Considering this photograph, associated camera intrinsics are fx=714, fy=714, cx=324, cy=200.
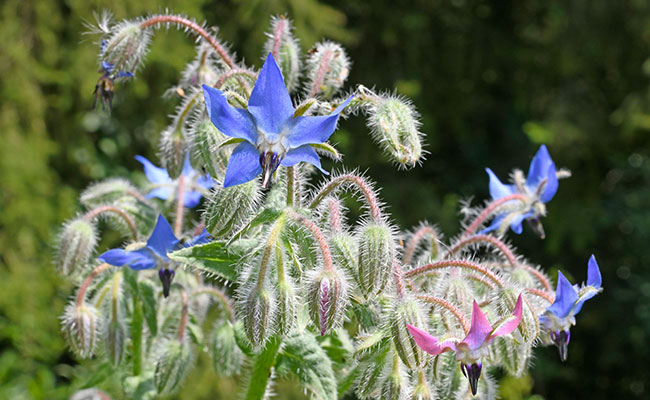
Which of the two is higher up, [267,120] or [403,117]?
[403,117]

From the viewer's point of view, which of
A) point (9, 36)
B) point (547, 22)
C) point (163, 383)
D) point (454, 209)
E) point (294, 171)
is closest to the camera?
point (294, 171)

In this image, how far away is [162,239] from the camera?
111cm

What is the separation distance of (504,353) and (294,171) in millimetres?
403

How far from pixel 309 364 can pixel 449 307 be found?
0.84 ft

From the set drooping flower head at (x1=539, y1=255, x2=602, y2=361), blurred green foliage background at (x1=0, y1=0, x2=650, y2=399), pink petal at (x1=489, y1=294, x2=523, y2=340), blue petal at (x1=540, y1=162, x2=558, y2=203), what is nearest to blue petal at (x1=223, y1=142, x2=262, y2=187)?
pink petal at (x1=489, y1=294, x2=523, y2=340)

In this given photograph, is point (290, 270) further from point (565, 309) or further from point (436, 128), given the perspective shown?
point (436, 128)

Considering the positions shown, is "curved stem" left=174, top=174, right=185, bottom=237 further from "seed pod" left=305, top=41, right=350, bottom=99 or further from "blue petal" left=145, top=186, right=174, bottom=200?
"seed pod" left=305, top=41, right=350, bottom=99

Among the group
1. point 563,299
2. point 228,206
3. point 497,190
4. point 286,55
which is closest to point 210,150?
point 228,206

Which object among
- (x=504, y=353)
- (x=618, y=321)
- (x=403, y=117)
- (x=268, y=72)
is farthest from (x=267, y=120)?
(x=618, y=321)

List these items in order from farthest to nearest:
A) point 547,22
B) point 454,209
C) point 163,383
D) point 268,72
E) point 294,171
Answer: point 547,22
point 454,209
point 163,383
point 294,171
point 268,72

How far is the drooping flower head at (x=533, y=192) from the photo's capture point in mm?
1341

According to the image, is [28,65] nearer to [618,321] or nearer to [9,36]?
[9,36]

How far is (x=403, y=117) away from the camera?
1.00 metres

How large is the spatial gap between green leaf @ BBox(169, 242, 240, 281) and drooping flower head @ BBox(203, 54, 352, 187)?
14cm
